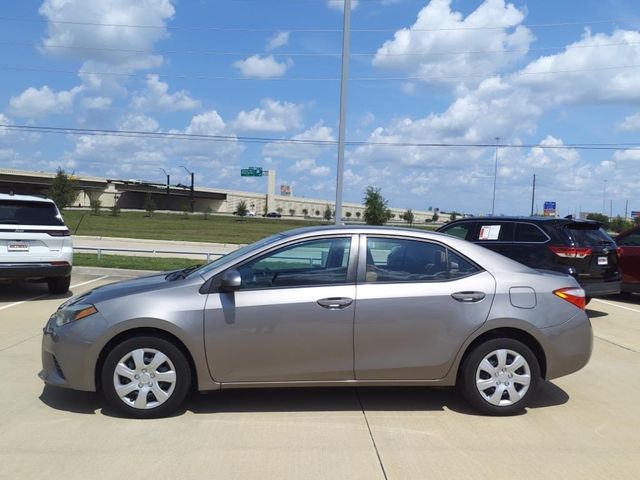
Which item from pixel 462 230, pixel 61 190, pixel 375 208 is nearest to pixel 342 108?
pixel 462 230

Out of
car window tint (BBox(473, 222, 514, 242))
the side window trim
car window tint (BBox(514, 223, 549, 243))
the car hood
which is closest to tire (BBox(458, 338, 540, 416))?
the side window trim

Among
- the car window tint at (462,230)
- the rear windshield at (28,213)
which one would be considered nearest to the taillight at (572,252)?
the car window tint at (462,230)

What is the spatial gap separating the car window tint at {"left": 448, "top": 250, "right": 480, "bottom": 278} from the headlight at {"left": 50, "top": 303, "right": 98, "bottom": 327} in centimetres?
297

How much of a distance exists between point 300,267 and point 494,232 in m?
6.00

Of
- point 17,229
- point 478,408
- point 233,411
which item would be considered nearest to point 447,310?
point 478,408

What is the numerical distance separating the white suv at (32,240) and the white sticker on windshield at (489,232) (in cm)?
728

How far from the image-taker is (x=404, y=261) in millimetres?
5168

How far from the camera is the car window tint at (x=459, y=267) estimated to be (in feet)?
16.9

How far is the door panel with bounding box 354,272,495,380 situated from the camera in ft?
16.0

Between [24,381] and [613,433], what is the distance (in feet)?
17.3

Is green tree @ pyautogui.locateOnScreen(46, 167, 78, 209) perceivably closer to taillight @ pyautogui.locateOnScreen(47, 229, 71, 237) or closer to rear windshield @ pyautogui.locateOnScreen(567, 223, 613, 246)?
taillight @ pyautogui.locateOnScreen(47, 229, 71, 237)

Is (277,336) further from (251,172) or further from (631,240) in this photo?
(251,172)

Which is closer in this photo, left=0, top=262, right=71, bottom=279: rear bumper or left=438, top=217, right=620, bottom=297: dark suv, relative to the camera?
left=438, top=217, right=620, bottom=297: dark suv

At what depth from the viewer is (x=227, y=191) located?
151m
